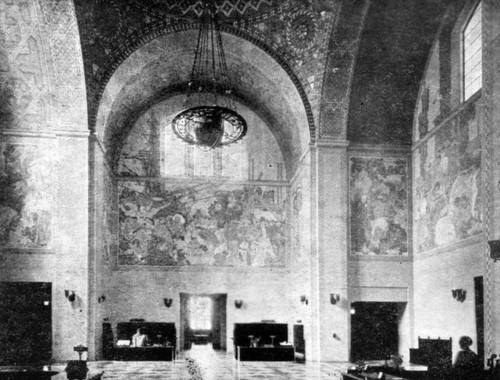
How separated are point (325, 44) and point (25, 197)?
9.38 m

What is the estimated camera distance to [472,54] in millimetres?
15961

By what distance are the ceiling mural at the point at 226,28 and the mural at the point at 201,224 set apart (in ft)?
17.7

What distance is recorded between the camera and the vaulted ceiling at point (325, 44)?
16859 mm

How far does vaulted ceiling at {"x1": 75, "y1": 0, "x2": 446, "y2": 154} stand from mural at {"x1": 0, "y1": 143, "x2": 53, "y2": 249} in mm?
2020

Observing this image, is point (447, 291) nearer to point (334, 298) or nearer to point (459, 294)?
point (459, 294)

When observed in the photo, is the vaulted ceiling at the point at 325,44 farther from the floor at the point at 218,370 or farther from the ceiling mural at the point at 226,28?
the floor at the point at 218,370

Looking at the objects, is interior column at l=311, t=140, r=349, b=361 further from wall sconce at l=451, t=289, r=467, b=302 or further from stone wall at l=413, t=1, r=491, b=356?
wall sconce at l=451, t=289, r=467, b=302

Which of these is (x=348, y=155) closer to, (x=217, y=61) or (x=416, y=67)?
(x=416, y=67)

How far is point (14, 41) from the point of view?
17.3 m

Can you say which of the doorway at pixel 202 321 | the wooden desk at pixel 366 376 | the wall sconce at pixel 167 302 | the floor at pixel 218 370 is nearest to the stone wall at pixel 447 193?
the floor at pixel 218 370

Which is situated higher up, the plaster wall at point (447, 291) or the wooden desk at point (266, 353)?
the plaster wall at point (447, 291)

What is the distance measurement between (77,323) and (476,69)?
1219cm

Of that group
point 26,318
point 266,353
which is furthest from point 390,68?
point 26,318

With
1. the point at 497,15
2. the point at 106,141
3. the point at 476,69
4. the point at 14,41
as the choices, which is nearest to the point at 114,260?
the point at 106,141
